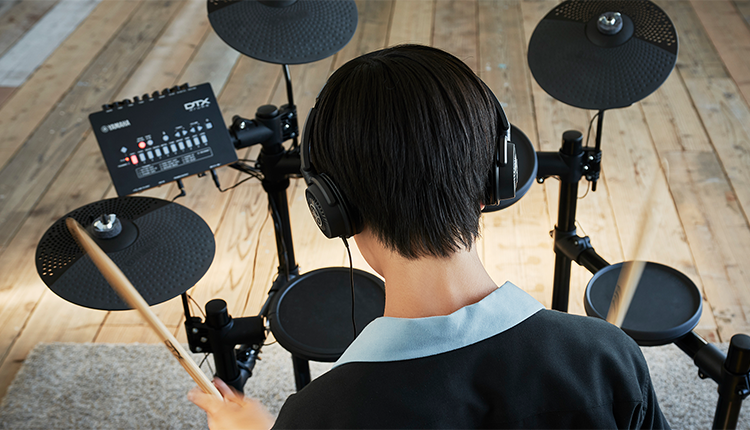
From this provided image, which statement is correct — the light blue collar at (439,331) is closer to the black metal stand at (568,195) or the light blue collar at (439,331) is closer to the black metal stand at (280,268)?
the black metal stand at (280,268)

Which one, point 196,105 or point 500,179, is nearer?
point 500,179

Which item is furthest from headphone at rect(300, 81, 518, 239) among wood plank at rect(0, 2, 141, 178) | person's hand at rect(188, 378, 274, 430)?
wood plank at rect(0, 2, 141, 178)

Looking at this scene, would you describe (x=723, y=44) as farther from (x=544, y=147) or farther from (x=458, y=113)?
(x=458, y=113)

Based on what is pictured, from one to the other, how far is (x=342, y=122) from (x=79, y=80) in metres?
2.70

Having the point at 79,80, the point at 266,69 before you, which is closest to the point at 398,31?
the point at 266,69

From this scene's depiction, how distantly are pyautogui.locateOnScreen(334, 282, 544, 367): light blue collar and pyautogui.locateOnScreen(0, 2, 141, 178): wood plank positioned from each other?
7.65 feet

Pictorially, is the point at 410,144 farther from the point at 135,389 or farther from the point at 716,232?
the point at 716,232

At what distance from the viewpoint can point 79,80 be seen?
9.71ft

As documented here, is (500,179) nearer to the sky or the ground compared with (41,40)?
nearer to the sky

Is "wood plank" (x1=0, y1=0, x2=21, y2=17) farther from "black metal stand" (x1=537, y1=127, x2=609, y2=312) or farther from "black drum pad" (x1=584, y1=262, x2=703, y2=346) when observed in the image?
"black drum pad" (x1=584, y1=262, x2=703, y2=346)

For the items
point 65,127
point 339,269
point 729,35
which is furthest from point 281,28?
point 729,35

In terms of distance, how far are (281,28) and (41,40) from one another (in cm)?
253

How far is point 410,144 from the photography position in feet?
2.08

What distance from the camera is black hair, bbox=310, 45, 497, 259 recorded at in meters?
0.63
